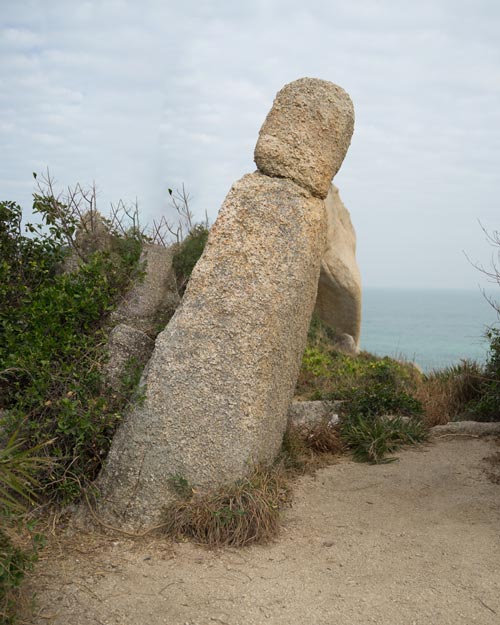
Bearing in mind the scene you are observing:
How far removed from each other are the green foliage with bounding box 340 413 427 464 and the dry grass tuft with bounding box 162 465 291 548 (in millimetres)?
1884

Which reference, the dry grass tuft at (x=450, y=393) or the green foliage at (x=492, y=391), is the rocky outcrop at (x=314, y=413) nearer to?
the dry grass tuft at (x=450, y=393)

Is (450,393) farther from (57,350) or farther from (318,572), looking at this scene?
(57,350)

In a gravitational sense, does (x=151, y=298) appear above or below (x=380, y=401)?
above

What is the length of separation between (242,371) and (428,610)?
2226 mm

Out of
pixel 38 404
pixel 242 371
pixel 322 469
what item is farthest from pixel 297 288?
pixel 38 404

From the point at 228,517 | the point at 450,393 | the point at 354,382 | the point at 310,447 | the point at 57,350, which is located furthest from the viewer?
the point at 354,382

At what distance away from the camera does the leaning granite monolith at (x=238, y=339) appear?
549 centimetres

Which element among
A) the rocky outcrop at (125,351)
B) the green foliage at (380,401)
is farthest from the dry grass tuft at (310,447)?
the rocky outcrop at (125,351)

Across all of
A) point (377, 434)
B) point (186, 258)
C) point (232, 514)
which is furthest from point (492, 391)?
point (232, 514)

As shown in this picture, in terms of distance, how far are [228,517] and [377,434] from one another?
2.58m

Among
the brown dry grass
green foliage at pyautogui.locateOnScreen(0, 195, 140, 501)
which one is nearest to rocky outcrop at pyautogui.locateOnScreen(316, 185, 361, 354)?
green foliage at pyautogui.locateOnScreen(0, 195, 140, 501)

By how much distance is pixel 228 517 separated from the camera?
5258mm

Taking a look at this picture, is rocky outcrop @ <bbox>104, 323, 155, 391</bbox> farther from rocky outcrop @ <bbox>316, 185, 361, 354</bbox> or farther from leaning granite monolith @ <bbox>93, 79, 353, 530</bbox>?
rocky outcrop @ <bbox>316, 185, 361, 354</bbox>

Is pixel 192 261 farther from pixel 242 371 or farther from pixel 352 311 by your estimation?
pixel 352 311
